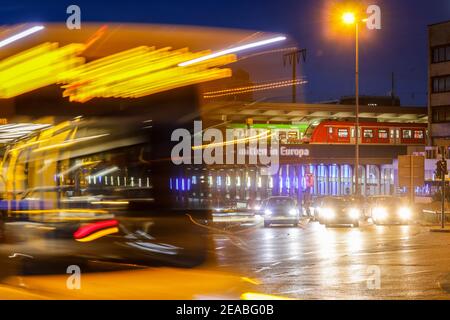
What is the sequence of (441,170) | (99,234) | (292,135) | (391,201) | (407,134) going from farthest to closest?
1. (292,135)
2. (407,134)
3. (391,201)
4. (441,170)
5. (99,234)

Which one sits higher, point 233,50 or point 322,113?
point 322,113

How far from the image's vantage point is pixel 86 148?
1055cm

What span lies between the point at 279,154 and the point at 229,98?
41277 millimetres

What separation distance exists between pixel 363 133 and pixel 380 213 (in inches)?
812

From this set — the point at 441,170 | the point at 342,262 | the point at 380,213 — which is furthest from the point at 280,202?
the point at 342,262

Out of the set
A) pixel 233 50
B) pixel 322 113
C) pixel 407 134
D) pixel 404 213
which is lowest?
pixel 404 213

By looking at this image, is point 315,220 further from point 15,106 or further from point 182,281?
point 15,106

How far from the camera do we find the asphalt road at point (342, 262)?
42.0ft

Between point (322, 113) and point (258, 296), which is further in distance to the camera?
point (322, 113)

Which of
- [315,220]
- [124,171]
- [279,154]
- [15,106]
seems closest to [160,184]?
[124,171]

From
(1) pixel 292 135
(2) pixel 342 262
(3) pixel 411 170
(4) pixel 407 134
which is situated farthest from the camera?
(1) pixel 292 135

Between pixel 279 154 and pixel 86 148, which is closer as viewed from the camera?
pixel 86 148

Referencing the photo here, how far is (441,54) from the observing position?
73.2 m

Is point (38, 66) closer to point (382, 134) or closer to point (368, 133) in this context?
point (368, 133)
